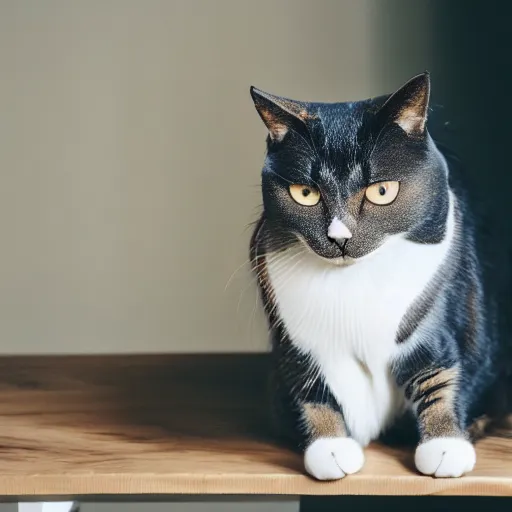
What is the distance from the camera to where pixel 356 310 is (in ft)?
2.56

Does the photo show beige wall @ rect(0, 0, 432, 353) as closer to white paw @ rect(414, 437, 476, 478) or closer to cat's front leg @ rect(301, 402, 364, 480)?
cat's front leg @ rect(301, 402, 364, 480)

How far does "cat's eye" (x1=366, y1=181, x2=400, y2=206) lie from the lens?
76cm

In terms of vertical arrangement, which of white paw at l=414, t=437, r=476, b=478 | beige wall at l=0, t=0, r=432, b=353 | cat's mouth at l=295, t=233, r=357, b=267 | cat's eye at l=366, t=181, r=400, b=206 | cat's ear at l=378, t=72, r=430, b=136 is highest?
beige wall at l=0, t=0, r=432, b=353

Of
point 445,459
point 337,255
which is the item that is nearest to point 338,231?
point 337,255

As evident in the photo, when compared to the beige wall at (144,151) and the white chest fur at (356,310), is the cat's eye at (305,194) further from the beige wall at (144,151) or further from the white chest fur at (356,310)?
the beige wall at (144,151)

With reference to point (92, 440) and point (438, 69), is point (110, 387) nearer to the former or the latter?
point (92, 440)

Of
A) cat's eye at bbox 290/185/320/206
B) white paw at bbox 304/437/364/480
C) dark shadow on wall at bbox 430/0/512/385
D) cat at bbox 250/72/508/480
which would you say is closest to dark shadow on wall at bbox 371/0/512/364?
dark shadow on wall at bbox 430/0/512/385

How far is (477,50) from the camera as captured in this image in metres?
1.00

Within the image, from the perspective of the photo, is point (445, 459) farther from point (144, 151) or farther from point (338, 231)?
point (144, 151)

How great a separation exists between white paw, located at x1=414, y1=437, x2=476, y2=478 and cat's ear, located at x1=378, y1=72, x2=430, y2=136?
1.11 feet

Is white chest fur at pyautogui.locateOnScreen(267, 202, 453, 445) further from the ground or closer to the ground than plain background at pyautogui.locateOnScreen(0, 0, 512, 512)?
closer to the ground

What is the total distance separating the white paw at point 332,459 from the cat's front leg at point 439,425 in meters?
0.07

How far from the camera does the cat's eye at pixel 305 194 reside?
768mm

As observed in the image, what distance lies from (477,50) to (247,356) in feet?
1.81
